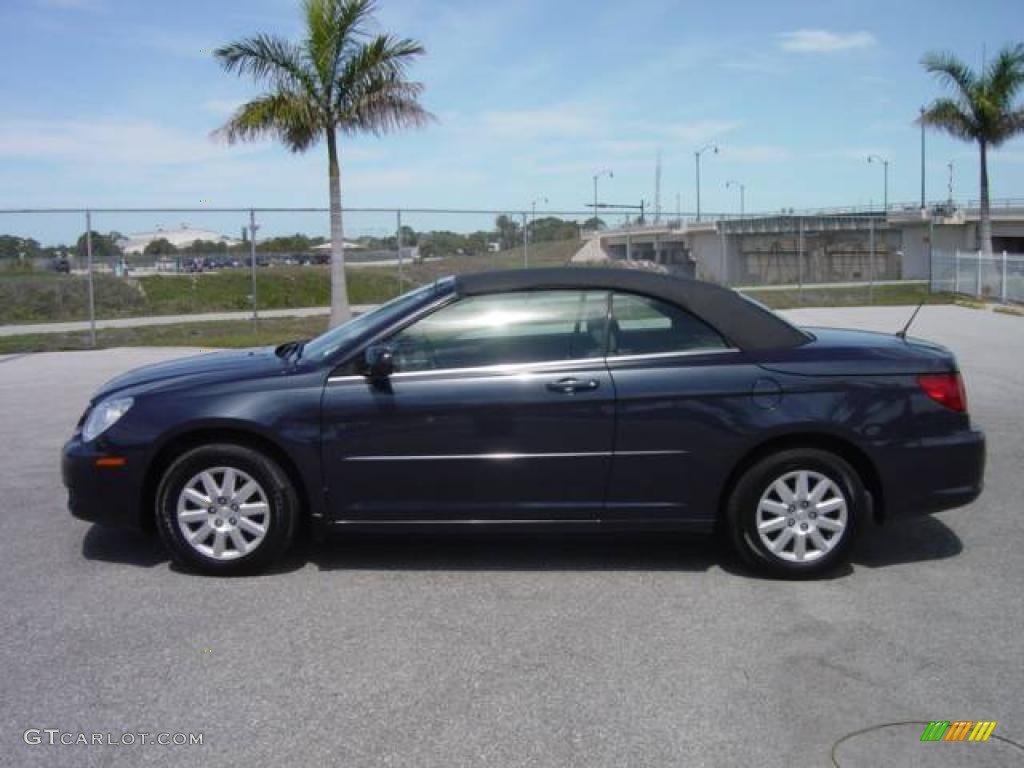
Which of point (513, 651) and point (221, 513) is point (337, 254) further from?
point (513, 651)

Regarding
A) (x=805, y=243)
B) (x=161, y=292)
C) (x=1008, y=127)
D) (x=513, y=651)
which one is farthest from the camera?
(x=805, y=243)

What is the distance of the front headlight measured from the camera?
17.3 ft

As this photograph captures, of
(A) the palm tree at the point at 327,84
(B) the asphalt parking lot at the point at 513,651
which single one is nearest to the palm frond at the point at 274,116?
(A) the palm tree at the point at 327,84

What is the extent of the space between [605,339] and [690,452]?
28.5 inches

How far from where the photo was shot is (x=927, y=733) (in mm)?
3588

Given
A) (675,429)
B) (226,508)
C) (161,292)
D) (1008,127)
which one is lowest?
(226,508)

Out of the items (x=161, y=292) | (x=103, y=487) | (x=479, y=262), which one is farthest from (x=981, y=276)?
(x=103, y=487)

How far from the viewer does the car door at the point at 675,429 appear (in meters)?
5.14

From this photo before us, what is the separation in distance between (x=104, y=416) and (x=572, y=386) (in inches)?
95.9

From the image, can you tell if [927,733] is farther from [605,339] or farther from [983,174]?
[983,174]

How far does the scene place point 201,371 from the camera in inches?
218

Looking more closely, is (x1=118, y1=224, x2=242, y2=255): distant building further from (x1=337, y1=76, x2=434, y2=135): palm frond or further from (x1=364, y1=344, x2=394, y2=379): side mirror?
(x1=364, y1=344, x2=394, y2=379): side mirror

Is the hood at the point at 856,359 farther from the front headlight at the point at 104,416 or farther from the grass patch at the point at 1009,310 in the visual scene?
the grass patch at the point at 1009,310

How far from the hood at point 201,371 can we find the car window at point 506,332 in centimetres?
78
